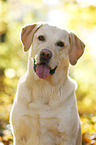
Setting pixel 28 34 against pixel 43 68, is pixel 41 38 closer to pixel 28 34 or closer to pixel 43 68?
pixel 28 34

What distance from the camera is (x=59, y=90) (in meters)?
2.97

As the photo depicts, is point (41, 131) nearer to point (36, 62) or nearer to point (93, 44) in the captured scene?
point (36, 62)

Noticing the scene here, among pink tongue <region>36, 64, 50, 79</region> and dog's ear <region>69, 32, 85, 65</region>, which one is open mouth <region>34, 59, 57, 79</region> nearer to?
pink tongue <region>36, 64, 50, 79</region>

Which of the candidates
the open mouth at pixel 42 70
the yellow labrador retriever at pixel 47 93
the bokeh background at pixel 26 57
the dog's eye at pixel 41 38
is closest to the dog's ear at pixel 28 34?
the yellow labrador retriever at pixel 47 93

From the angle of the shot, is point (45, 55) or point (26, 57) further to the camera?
point (26, 57)

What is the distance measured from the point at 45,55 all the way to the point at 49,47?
107 millimetres

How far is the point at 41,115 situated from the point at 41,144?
307 mm

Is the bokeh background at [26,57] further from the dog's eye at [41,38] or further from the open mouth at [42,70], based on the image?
the open mouth at [42,70]

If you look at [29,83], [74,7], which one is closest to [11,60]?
[74,7]

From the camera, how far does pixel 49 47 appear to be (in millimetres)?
2773

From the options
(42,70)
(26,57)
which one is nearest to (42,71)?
(42,70)

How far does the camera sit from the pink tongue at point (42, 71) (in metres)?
2.79

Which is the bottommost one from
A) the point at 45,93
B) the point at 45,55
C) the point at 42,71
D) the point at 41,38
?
the point at 45,93

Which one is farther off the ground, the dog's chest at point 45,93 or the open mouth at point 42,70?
the open mouth at point 42,70
